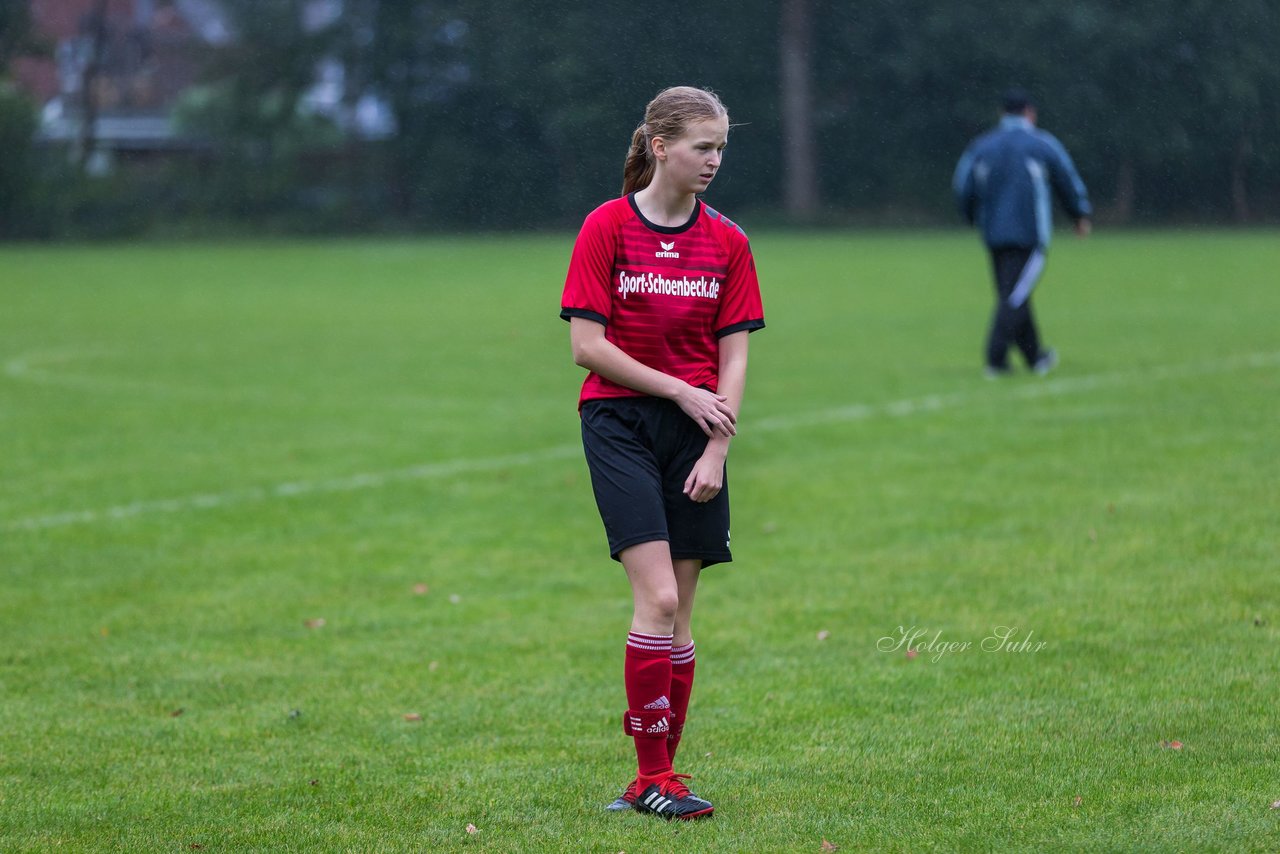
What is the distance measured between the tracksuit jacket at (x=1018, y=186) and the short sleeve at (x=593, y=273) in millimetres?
10266

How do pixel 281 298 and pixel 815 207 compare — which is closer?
pixel 281 298

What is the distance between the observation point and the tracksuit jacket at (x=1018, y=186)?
555 inches

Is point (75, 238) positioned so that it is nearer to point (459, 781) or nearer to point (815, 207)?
point (815, 207)

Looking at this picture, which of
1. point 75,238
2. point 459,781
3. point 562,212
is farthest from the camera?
point 562,212

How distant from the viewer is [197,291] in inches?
1080

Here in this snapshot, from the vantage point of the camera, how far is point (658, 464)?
14.5 feet

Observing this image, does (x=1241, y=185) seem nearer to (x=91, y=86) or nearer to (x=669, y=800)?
(x=91, y=86)

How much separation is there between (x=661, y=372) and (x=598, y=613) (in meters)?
2.68

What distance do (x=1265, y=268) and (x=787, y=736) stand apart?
84.2 feet

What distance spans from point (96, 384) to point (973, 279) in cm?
1674

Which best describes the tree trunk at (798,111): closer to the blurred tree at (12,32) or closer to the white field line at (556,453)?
the blurred tree at (12,32)

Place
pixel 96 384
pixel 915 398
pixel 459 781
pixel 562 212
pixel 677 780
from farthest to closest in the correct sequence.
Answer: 1. pixel 562 212
2. pixel 96 384
3. pixel 915 398
4. pixel 459 781
5. pixel 677 780

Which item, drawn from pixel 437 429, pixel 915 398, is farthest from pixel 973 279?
pixel 437 429

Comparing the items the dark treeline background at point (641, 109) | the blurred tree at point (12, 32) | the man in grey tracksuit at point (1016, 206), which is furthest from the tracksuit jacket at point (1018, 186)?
the blurred tree at point (12, 32)
